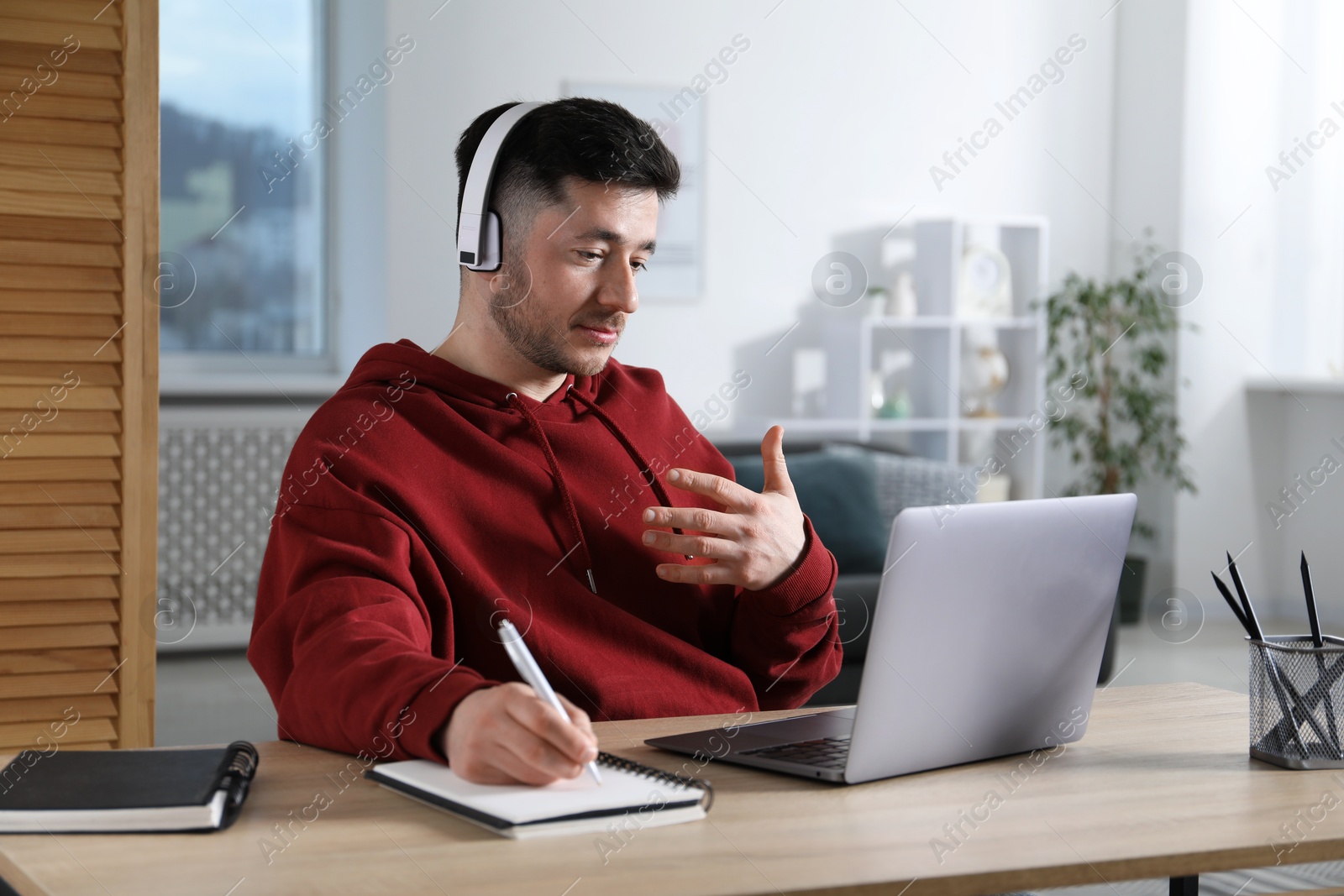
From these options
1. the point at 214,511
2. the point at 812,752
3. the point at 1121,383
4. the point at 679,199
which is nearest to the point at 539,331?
the point at 812,752

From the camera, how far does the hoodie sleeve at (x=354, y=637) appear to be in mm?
976

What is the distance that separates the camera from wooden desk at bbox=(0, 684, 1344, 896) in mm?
773

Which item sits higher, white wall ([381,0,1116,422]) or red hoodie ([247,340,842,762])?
white wall ([381,0,1116,422])

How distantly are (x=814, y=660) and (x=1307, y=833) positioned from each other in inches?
25.5

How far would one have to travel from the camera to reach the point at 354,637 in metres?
1.07

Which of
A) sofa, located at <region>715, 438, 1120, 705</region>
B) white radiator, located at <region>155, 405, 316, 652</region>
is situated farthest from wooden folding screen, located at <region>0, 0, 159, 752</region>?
white radiator, located at <region>155, 405, 316, 652</region>

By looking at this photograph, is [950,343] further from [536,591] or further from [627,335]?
[536,591]

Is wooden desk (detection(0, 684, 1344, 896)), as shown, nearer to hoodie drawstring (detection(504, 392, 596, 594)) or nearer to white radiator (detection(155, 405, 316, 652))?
hoodie drawstring (detection(504, 392, 596, 594))

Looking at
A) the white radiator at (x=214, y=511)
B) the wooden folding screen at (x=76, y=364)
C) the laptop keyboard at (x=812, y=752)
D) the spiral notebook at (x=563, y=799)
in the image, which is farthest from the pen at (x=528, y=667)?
the white radiator at (x=214, y=511)

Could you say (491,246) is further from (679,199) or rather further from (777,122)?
(777,122)

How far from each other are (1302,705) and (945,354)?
13.1ft

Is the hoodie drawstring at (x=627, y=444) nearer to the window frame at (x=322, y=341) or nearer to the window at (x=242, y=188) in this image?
the window frame at (x=322, y=341)

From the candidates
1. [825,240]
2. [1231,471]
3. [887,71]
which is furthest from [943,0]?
[1231,471]

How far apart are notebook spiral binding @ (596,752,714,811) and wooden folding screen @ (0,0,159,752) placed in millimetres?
1376
